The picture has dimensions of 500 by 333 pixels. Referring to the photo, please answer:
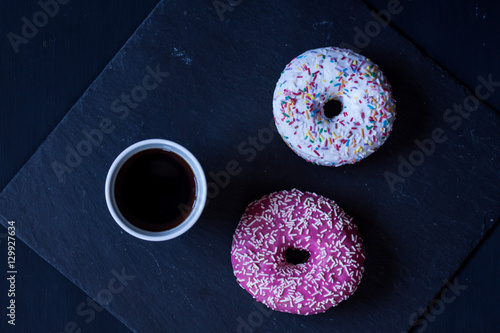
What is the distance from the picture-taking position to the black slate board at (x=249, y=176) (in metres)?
1.35

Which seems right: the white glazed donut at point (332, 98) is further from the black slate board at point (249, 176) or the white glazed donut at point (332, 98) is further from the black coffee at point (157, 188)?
the black coffee at point (157, 188)

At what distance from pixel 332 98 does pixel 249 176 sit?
11.7 inches

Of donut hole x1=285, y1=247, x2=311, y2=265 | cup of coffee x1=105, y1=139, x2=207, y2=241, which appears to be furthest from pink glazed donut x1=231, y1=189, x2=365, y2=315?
cup of coffee x1=105, y1=139, x2=207, y2=241

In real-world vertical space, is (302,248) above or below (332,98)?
below

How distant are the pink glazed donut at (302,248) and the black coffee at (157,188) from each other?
19 cm

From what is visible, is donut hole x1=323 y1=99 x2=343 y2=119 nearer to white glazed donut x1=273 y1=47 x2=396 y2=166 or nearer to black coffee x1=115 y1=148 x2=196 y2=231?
white glazed donut x1=273 y1=47 x2=396 y2=166

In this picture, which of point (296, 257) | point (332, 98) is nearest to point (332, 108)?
point (332, 98)

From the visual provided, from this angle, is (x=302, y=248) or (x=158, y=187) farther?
(x=302, y=248)

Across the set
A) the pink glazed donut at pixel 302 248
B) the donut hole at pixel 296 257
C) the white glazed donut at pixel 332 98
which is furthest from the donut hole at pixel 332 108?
the donut hole at pixel 296 257

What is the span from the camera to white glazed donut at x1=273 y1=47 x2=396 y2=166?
124 centimetres

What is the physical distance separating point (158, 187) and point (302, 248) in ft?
1.29

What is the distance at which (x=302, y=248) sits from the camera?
129 centimetres

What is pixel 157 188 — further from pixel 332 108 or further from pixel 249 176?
pixel 332 108

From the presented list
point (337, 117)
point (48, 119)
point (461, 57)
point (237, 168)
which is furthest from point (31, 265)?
point (461, 57)
